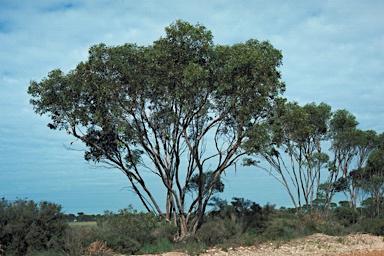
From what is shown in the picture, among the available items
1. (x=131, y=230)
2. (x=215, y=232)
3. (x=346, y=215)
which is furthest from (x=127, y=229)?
(x=346, y=215)

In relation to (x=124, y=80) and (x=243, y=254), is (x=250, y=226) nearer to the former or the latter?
(x=243, y=254)

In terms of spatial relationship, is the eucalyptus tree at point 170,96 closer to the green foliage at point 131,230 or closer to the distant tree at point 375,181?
the green foliage at point 131,230

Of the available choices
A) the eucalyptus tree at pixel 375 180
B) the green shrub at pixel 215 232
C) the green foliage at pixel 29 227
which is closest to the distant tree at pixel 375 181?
the eucalyptus tree at pixel 375 180

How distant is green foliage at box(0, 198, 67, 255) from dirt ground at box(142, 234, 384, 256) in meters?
4.03

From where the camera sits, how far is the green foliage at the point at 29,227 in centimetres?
1366

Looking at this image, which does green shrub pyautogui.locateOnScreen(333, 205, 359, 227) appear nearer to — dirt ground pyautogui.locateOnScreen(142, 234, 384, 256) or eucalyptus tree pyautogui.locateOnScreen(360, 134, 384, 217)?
eucalyptus tree pyautogui.locateOnScreen(360, 134, 384, 217)

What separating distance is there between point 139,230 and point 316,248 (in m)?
7.62

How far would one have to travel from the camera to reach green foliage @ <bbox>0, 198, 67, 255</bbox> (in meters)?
13.7

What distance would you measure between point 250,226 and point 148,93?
897cm

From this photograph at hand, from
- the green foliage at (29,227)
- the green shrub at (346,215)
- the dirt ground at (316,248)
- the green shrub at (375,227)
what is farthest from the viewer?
the green shrub at (346,215)

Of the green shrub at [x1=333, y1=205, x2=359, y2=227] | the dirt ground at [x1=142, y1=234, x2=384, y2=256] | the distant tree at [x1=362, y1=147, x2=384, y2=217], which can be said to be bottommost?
the dirt ground at [x1=142, y1=234, x2=384, y2=256]

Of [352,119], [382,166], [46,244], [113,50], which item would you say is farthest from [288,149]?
[46,244]

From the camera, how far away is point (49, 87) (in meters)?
19.2

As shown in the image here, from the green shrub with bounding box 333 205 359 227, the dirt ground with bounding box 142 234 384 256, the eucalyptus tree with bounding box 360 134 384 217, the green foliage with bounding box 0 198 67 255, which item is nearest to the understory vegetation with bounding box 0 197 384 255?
the green foliage with bounding box 0 198 67 255
